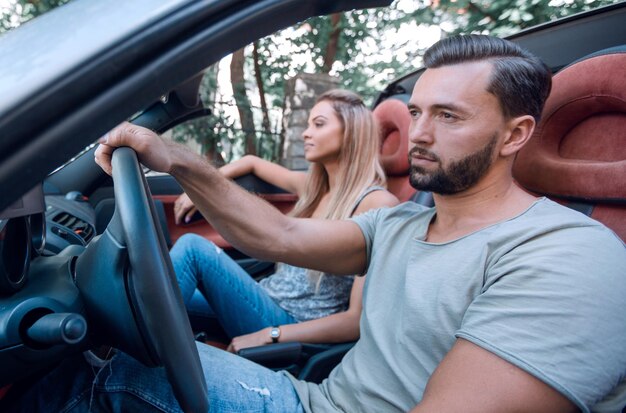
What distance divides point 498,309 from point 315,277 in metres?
1.02

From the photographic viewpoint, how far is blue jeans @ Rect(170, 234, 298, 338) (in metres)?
1.84

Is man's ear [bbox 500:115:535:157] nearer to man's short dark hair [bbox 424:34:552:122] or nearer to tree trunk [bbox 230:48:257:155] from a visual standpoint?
man's short dark hair [bbox 424:34:552:122]

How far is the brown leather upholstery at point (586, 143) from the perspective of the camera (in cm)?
115

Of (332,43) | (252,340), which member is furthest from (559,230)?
(332,43)

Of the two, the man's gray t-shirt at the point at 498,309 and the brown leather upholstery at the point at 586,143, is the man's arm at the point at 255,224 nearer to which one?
the man's gray t-shirt at the point at 498,309

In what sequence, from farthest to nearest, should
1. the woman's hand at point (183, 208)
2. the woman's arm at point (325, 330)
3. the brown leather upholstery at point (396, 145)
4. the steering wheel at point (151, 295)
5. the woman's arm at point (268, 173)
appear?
the woman's arm at point (268, 173) < the woman's hand at point (183, 208) < the brown leather upholstery at point (396, 145) < the woman's arm at point (325, 330) < the steering wheel at point (151, 295)

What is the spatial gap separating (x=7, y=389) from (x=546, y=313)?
3.37ft

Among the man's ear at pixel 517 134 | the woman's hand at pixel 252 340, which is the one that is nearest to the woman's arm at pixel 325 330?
the woman's hand at pixel 252 340

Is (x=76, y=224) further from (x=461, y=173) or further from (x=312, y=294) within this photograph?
(x=461, y=173)

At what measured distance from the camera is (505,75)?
3.85 feet

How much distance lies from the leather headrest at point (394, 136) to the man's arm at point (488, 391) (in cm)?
135

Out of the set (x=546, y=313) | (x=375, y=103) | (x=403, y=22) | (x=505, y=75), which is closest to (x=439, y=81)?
(x=505, y=75)

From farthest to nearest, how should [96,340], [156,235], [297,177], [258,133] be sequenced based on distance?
[258,133]
[297,177]
[96,340]
[156,235]

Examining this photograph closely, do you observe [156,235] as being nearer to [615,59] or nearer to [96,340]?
[96,340]
